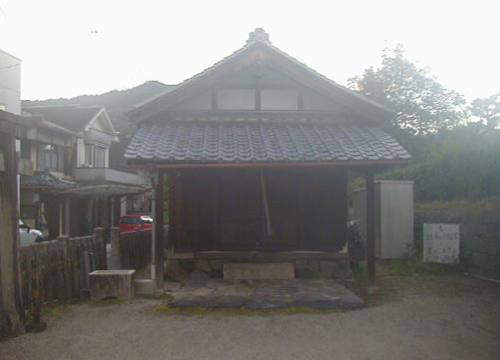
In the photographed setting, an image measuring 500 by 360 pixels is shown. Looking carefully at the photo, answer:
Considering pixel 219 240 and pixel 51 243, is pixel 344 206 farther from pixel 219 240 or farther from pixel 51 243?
pixel 51 243

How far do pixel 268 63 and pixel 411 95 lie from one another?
56.4 feet

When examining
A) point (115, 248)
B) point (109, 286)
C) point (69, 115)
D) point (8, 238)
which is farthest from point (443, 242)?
point (69, 115)

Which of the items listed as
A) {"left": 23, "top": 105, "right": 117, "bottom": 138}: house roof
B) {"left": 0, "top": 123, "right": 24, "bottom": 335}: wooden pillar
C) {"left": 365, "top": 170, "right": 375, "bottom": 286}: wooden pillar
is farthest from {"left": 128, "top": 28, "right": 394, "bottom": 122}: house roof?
{"left": 23, "top": 105, "right": 117, "bottom": 138}: house roof

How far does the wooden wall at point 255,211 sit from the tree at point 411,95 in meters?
14.6

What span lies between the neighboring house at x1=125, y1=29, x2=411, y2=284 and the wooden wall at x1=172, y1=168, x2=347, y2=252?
0.02m

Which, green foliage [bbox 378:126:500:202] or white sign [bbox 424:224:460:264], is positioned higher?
green foliage [bbox 378:126:500:202]

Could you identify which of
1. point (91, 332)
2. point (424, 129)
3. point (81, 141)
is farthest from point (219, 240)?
point (81, 141)

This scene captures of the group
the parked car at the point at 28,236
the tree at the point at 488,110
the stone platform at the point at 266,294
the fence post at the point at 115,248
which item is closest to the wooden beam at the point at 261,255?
the stone platform at the point at 266,294

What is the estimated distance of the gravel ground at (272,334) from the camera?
6.36 meters

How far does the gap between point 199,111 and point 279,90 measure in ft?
6.08

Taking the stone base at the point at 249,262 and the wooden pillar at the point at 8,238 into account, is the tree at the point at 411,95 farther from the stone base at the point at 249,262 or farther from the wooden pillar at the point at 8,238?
the wooden pillar at the point at 8,238

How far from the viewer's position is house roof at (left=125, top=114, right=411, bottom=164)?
382 inches

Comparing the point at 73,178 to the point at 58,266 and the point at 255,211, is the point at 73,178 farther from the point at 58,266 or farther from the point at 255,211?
the point at 58,266

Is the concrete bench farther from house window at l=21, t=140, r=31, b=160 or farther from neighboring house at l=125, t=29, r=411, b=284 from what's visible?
house window at l=21, t=140, r=31, b=160
